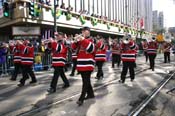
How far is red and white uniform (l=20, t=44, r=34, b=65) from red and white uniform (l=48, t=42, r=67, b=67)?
2.22 metres

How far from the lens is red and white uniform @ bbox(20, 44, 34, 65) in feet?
42.4

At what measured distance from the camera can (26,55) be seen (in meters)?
13.0

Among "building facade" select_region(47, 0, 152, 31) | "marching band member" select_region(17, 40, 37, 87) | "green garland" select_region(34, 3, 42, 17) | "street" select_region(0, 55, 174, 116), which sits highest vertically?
"building facade" select_region(47, 0, 152, 31)

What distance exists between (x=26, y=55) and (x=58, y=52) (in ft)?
8.18

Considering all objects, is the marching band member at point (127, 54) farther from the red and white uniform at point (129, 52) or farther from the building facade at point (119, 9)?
the building facade at point (119, 9)

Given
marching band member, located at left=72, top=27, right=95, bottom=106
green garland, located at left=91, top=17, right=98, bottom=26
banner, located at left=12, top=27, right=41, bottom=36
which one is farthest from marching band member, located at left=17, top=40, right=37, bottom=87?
green garland, located at left=91, top=17, right=98, bottom=26

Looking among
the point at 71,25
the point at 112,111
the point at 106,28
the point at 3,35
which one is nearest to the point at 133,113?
the point at 112,111

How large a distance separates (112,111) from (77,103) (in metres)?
1.06

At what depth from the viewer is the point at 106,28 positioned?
140ft

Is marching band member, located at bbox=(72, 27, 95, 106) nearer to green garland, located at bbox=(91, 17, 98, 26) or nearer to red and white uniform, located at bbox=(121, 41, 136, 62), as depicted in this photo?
red and white uniform, located at bbox=(121, 41, 136, 62)

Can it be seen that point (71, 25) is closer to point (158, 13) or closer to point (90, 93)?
point (90, 93)

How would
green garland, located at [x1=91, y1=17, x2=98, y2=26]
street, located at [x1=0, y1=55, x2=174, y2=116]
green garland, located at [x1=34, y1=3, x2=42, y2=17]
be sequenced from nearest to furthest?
street, located at [x1=0, y1=55, x2=174, y2=116] < green garland, located at [x1=34, y1=3, x2=42, y2=17] < green garland, located at [x1=91, y1=17, x2=98, y2=26]

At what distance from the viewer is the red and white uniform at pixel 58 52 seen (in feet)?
35.4

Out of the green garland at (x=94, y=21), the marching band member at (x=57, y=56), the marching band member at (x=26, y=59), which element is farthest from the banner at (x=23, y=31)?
the green garland at (x=94, y=21)
